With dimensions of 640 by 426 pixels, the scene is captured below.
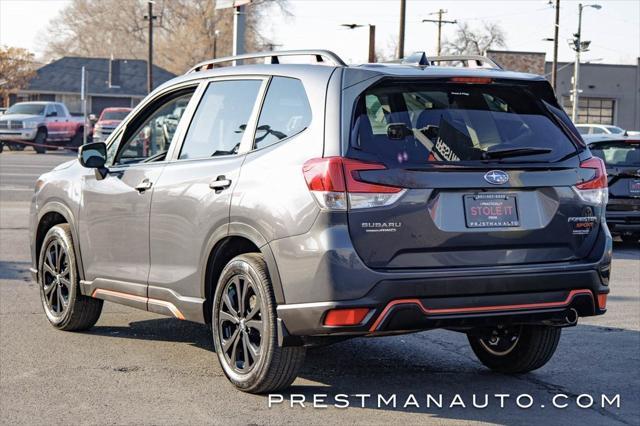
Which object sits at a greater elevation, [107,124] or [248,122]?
[248,122]

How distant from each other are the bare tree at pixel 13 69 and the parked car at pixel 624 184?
68.4 m

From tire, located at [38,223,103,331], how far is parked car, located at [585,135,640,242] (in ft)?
29.6

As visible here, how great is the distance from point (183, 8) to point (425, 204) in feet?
378

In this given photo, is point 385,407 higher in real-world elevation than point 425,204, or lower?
lower

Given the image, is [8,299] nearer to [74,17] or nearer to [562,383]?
[562,383]

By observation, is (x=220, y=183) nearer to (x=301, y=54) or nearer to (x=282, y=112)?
(x=282, y=112)

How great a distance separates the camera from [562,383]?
6.69 meters

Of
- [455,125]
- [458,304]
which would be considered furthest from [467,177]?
[458,304]

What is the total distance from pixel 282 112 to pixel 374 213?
104cm

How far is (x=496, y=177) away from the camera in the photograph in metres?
5.86

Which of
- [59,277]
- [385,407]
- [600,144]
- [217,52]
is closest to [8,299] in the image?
[59,277]

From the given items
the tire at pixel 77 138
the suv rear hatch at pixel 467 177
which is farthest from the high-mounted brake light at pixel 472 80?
the tire at pixel 77 138

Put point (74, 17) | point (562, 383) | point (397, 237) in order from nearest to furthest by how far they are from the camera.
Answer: point (397, 237) < point (562, 383) < point (74, 17)
